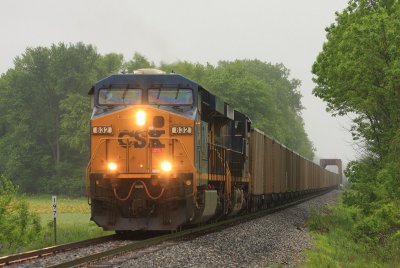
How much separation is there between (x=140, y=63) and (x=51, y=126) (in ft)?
45.4

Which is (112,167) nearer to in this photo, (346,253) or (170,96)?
(170,96)

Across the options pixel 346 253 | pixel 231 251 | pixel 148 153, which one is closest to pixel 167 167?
pixel 148 153

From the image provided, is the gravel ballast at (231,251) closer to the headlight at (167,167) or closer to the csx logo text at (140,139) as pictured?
the headlight at (167,167)

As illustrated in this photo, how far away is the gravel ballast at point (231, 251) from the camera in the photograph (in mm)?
10156

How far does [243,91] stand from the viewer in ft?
220

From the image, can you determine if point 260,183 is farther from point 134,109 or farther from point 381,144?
point 134,109

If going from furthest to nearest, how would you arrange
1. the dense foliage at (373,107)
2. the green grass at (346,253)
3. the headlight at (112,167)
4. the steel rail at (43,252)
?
the dense foliage at (373,107) < the headlight at (112,167) < the green grass at (346,253) < the steel rail at (43,252)

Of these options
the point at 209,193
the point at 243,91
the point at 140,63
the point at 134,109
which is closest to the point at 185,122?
the point at 134,109

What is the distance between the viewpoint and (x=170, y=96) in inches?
575

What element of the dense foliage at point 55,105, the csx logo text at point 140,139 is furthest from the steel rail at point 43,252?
the dense foliage at point 55,105

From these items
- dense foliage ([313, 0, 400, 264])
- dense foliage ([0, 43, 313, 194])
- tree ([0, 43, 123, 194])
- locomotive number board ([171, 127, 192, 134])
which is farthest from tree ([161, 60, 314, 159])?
locomotive number board ([171, 127, 192, 134])

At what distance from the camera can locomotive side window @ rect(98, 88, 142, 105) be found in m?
14.6

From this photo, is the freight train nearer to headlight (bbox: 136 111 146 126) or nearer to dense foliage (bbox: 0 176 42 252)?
headlight (bbox: 136 111 146 126)

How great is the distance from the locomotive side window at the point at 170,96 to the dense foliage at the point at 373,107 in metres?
6.25
